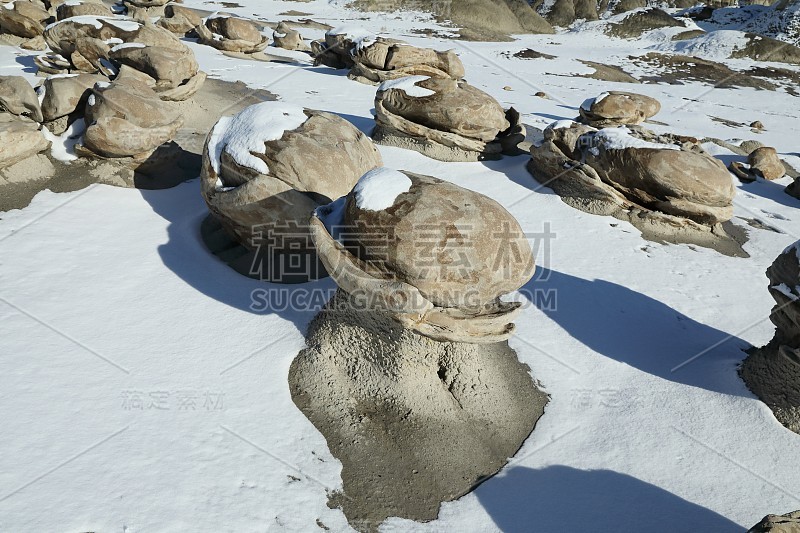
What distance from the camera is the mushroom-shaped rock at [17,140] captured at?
5.63 metres

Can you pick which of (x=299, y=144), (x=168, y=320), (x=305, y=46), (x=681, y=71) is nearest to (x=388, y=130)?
(x=299, y=144)

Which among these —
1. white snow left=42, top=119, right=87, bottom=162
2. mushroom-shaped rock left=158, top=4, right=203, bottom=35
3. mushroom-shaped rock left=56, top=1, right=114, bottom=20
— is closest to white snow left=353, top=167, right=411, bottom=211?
white snow left=42, top=119, right=87, bottom=162

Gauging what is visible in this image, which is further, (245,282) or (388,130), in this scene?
(388,130)

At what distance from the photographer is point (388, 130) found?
7895mm

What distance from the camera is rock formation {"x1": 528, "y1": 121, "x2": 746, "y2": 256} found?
631 cm

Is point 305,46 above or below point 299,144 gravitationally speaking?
below

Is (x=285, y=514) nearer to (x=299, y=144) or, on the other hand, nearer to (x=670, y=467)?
(x=670, y=467)

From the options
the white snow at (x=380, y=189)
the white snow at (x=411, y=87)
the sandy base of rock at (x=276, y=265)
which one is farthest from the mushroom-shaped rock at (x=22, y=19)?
the white snow at (x=380, y=189)

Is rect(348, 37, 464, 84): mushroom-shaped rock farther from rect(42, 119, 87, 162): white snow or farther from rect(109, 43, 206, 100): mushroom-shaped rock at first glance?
rect(42, 119, 87, 162): white snow

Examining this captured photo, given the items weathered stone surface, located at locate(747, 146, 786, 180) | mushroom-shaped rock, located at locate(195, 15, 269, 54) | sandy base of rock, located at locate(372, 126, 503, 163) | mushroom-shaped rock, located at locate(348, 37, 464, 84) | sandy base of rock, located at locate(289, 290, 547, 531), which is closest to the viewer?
sandy base of rock, located at locate(289, 290, 547, 531)

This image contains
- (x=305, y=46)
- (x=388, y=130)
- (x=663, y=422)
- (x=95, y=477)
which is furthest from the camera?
(x=305, y=46)

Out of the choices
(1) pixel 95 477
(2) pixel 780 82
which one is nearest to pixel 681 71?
(2) pixel 780 82

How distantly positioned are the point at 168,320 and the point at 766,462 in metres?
4.37

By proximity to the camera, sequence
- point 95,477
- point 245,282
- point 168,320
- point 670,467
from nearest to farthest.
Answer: point 95,477
point 670,467
point 168,320
point 245,282
